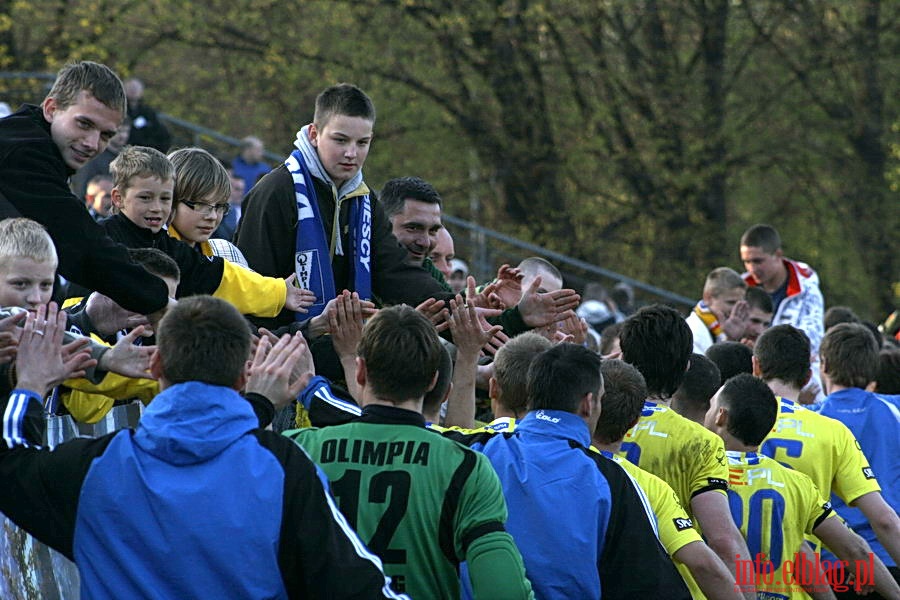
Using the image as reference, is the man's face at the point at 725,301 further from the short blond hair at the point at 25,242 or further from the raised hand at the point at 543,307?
the short blond hair at the point at 25,242

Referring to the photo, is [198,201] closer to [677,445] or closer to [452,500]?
[677,445]

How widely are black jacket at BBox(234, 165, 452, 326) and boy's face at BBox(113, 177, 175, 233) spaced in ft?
1.34

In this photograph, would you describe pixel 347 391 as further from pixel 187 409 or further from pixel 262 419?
pixel 187 409

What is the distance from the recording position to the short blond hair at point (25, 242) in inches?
177

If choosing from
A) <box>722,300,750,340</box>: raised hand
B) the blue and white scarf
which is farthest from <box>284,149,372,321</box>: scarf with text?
<box>722,300,750,340</box>: raised hand

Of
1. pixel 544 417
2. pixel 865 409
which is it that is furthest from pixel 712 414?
pixel 544 417

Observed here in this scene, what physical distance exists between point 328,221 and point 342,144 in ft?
1.18

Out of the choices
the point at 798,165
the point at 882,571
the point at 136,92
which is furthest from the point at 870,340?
the point at 798,165

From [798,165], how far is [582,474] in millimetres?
19608

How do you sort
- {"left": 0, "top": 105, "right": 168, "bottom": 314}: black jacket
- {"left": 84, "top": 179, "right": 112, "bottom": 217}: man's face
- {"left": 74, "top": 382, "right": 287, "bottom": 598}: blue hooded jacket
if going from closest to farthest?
{"left": 74, "top": 382, "right": 287, "bottom": 598}: blue hooded jacket < {"left": 0, "top": 105, "right": 168, "bottom": 314}: black jacket < {"left": 84, "top": 179, "right": 112, "bottom": 217}: man's face

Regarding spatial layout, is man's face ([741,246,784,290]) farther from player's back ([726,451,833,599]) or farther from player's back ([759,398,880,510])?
player's back ([726,451,833,599])

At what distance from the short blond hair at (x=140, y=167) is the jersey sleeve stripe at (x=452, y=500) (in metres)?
2.34

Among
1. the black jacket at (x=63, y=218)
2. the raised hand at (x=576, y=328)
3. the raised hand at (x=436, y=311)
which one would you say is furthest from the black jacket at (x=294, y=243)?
the black jacket at (x=63, y=218)

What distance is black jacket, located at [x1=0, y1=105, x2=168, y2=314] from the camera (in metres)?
4.93
